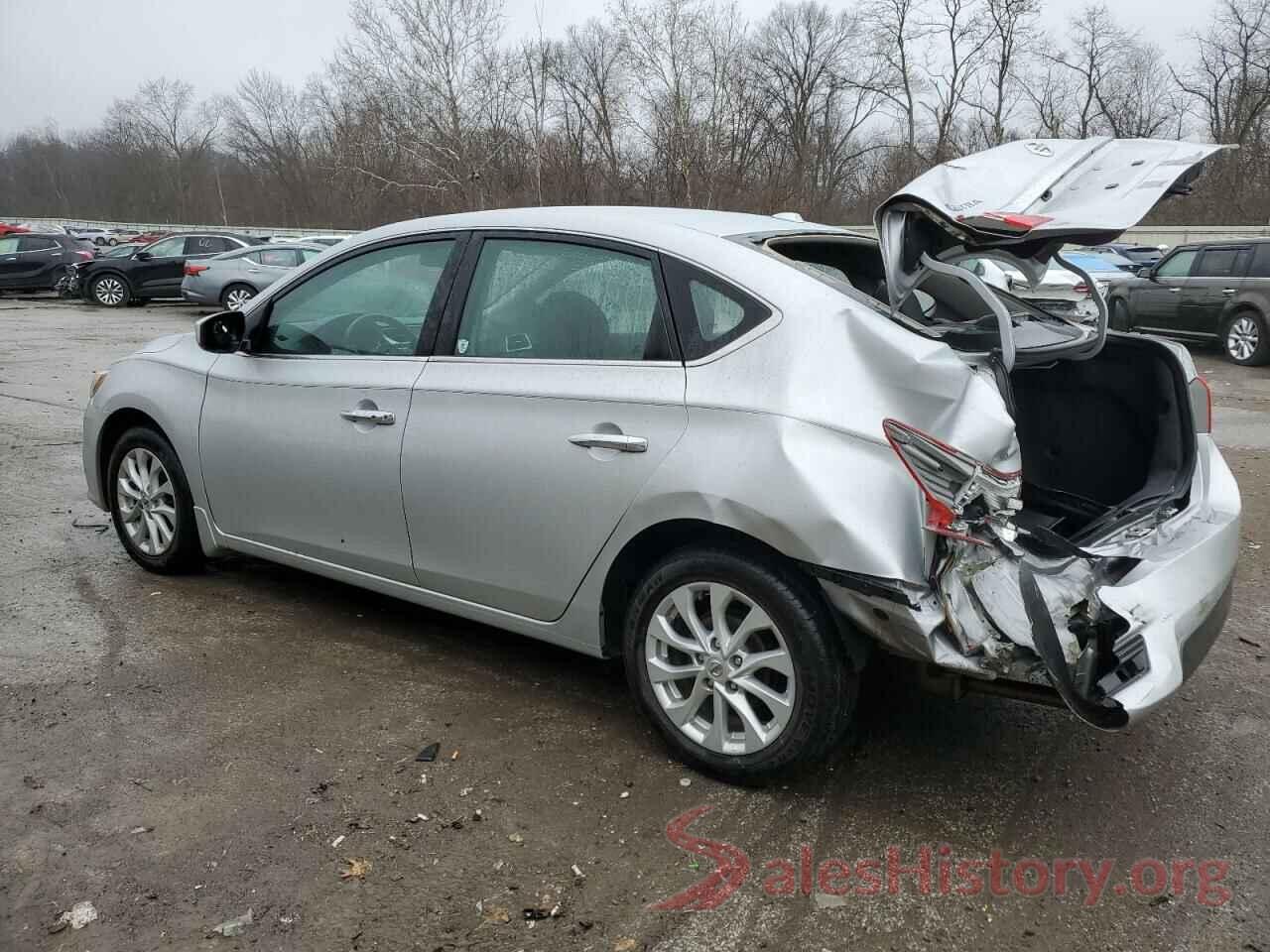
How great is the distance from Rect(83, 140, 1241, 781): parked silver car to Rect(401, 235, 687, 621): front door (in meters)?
0.01

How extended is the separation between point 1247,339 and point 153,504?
13.7m

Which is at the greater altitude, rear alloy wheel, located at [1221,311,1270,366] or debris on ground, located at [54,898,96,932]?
rear alloy wheel, located at [1221,311,1270,366]

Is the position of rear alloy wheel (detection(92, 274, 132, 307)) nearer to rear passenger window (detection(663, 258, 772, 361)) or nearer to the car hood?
rear passenger window (detection(663, 258, 772, 361))

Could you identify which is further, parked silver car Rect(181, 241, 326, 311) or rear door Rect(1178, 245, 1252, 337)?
parked silver car Rect(181, 241, 326, 311)

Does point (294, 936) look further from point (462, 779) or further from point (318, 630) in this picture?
point (318, 630)

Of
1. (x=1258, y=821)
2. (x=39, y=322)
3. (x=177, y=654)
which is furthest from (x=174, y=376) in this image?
(x=39, y=322)

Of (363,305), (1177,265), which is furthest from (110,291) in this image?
(363,305)

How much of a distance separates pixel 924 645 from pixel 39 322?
20.9m

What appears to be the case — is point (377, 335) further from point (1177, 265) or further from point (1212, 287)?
point (1177, 265)

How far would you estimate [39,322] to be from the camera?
765 inches

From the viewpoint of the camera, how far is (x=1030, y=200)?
10.0 feet

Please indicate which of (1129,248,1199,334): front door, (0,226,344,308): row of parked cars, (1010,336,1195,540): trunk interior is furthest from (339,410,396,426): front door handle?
(0,226,344,308): row of parked cars

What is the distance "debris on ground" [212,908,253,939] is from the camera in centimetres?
247

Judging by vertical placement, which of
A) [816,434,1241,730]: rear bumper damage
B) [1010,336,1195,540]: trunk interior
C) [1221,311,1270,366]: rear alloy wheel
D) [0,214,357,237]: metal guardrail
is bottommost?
[1221,311,1270,366]: rear alloy wheel
